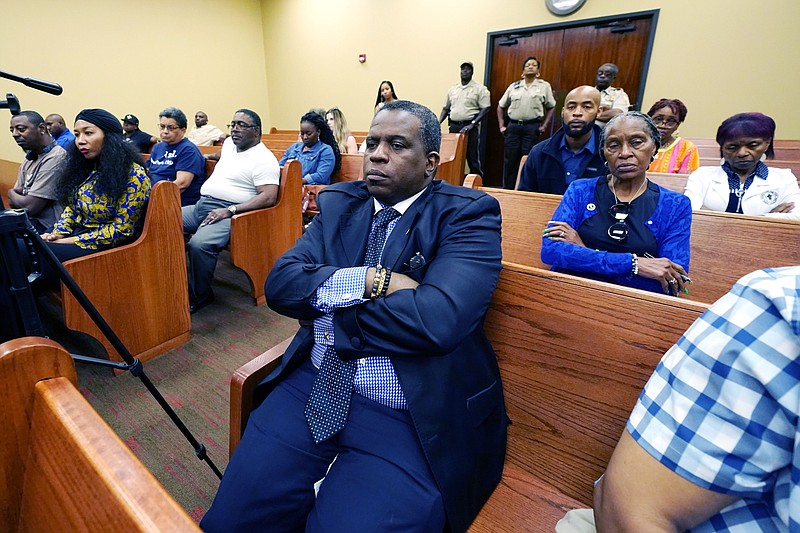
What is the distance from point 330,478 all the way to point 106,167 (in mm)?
1801

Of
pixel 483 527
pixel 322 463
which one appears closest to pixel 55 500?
pixel 322 463

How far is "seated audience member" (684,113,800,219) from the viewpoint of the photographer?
72.6 inches

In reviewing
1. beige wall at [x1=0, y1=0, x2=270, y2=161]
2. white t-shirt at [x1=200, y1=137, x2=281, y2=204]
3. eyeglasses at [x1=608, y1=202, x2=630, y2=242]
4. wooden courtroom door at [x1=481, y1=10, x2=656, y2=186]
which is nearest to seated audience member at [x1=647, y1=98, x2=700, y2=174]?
eyeglasses at [x1=608, y1=202, x2=630, y2=242]

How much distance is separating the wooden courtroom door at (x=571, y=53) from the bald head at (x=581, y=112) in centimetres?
307

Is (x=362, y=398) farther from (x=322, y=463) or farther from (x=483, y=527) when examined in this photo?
(x=483, y=527)

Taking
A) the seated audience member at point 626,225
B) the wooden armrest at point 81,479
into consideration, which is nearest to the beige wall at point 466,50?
the seated audience member at point 626,225

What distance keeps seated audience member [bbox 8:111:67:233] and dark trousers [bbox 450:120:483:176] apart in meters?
4.23

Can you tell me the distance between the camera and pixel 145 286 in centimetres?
189

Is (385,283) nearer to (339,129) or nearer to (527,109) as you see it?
(339,129)

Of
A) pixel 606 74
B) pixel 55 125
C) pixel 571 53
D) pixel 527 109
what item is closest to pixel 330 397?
pixel 606 74

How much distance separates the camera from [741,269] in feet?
4.72

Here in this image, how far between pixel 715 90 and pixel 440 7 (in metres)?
3.53

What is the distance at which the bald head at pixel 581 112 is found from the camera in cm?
211

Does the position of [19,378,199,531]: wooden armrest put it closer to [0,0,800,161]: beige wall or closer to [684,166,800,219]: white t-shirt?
[684,166,800,219]: white t-shirt
